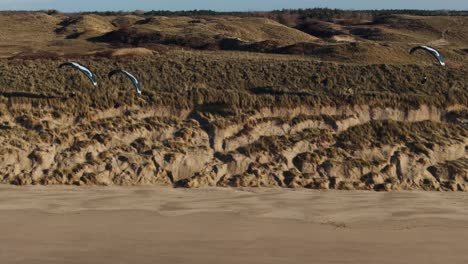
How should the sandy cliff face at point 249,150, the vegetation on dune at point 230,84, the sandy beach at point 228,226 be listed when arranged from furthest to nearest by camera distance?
the vegetation on dune at point 230,84 < the sandy cliff face at point 249,150 < the sandy beach at point 228,226

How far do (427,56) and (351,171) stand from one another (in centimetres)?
2004

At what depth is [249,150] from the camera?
23.9 meters

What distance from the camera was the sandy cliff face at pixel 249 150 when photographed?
22.4 m

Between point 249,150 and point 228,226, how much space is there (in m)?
7.73

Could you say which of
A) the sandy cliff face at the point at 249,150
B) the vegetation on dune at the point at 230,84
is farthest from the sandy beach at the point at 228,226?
the vegetation on dune at the point at 230,84

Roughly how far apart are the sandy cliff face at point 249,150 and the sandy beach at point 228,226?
47.8 inches

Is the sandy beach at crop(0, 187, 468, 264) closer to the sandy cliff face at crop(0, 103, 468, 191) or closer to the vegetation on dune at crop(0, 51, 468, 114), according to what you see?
the sandy cliff face at crop(0, 103, 468, 191)

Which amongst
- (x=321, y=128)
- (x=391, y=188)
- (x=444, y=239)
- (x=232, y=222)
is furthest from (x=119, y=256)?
(x=321, y=128)

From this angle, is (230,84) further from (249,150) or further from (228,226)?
(228,226)

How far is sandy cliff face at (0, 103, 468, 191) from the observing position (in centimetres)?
2239

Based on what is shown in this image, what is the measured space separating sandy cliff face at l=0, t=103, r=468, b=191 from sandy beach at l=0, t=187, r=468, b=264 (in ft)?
3.98

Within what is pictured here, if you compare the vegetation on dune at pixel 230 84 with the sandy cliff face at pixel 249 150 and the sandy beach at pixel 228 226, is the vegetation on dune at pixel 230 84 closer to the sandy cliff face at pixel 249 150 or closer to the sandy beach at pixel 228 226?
the sandy cliff face at pixel 249 150

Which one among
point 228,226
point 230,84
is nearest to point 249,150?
point 230,84

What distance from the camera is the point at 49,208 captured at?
1811cm
